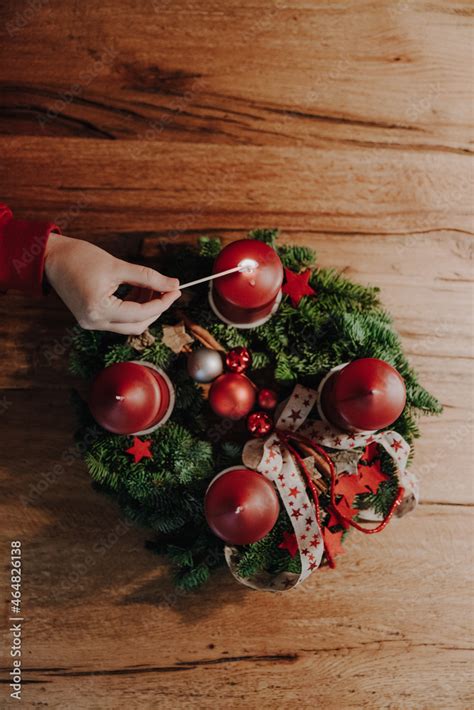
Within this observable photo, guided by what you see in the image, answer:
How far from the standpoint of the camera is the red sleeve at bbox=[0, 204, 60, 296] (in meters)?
0.85

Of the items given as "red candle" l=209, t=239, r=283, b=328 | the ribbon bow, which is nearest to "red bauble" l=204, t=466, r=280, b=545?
the ribbon bow

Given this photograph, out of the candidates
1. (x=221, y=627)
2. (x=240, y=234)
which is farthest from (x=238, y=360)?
(x=221, y=627)

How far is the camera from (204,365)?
88cm

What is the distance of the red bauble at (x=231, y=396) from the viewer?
0.88 m

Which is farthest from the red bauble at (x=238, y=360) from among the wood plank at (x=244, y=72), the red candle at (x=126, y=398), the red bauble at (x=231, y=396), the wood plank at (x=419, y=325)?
the wood plank at (x=244, y=72)

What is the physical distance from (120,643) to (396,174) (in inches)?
46.4

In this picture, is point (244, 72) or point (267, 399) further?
point (244, 72)

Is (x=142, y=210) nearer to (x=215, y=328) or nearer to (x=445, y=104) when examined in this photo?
(x=215, y=328)

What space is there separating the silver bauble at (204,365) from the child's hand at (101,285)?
98mm

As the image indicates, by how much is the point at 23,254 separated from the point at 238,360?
1.30 ft

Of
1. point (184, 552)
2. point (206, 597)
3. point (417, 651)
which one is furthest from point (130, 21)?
point (417, 651)

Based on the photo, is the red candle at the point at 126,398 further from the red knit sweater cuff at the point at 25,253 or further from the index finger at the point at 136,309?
the red knit sweater cuff at the point at 25,253

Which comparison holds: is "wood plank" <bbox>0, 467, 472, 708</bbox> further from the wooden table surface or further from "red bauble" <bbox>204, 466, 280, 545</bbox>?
"red bauble" <bbox>204, 466, 280, 545</bbox>

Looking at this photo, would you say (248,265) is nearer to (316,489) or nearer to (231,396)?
(231,396)
